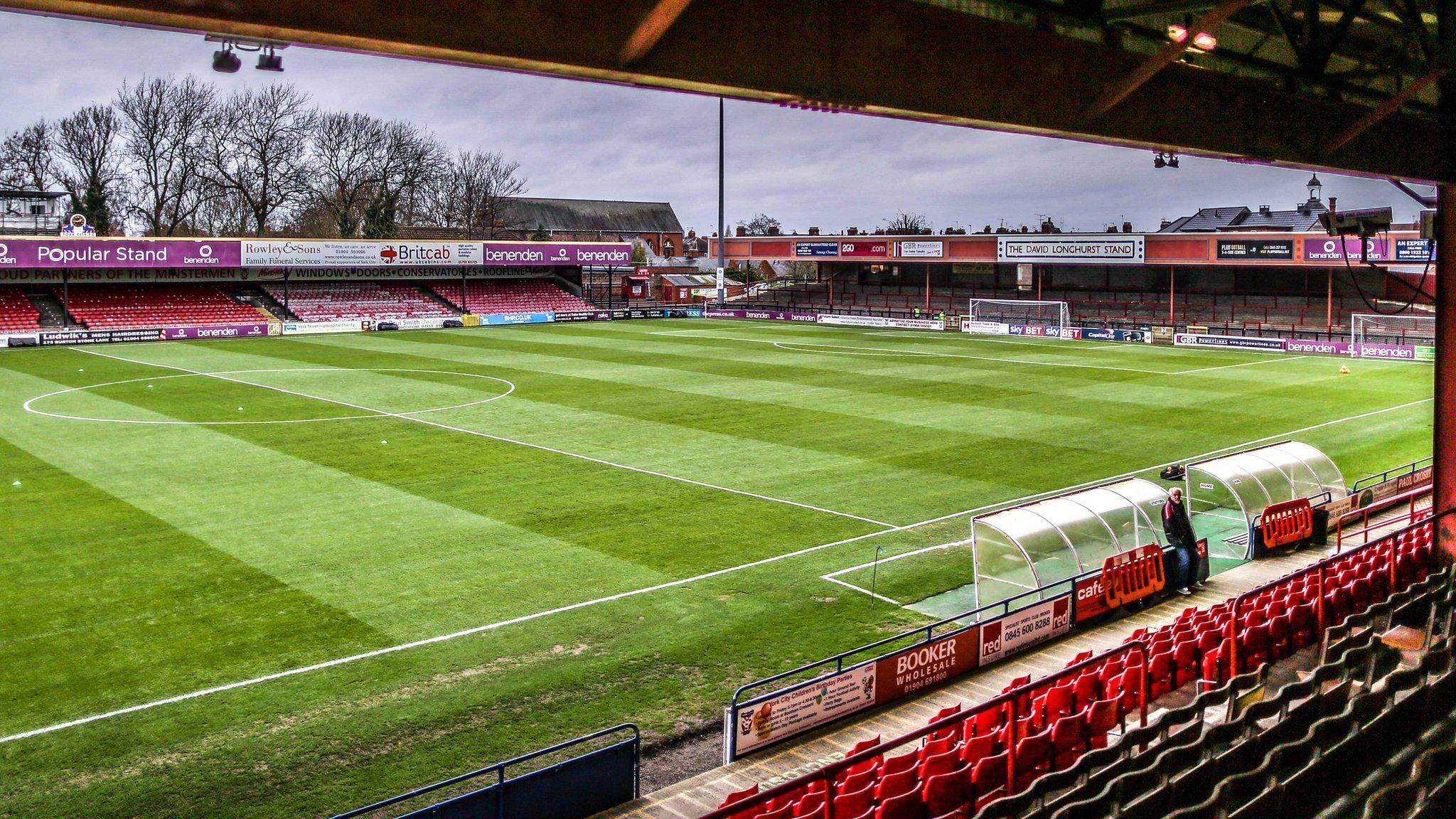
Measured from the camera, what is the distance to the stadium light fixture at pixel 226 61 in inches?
235

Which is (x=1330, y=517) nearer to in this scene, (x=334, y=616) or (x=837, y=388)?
(x=334, y=616)

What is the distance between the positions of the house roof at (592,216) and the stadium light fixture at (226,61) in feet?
378

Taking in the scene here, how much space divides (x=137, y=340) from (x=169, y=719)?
5383 cm

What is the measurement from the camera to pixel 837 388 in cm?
4056

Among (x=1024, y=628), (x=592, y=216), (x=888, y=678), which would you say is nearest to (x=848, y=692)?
(x=888, y=678)

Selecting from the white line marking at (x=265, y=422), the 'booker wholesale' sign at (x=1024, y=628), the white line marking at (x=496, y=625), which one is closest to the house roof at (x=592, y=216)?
the white line marking at (x=265, y=422)

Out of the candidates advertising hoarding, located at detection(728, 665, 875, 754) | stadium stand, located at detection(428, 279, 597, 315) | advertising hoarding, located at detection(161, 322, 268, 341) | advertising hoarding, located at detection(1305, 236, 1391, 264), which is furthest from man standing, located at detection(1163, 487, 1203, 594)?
stadium stand, located at detection(428, 279, 597, 315)

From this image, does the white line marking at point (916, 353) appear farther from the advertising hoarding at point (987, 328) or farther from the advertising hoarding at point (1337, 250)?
the advertising hoarding at point (1337, 250)

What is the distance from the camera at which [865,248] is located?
82.5 meters

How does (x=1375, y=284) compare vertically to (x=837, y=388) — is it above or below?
above

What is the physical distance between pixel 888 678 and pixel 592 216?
12051cm

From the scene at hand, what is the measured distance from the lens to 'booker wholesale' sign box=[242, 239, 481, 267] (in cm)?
6719

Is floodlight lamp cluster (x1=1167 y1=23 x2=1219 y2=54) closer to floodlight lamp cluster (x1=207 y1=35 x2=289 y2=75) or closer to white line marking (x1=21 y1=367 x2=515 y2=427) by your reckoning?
floodlight lamp cluster (x1=207 y1=35 x2=289 y2=75)

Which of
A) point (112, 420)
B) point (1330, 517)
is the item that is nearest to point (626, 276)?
point (112, 420)
